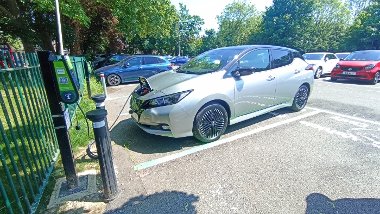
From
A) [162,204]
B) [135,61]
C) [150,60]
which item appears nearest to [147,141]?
[162,204]

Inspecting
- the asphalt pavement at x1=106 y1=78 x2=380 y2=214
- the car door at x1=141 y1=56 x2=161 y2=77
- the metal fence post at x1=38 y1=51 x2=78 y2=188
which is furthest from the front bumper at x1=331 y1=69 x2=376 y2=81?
the metal fence post at x1=38 y1=51 x2=78 y2=188

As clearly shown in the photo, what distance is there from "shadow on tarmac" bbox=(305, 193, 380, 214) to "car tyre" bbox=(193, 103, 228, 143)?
1.81 m

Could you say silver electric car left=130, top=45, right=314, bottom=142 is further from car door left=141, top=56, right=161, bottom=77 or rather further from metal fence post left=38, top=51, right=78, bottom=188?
car door left=141, top=56, right=161, bottom=77

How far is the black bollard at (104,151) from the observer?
257 centimetres

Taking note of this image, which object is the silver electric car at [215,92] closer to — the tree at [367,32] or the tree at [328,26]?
the tree at [367,32]

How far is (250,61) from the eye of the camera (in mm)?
4605

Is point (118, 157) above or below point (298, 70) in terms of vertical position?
below

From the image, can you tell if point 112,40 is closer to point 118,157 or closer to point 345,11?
point 118,157

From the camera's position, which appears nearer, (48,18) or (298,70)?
(298,70)

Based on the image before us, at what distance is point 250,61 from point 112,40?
23112 millimetres

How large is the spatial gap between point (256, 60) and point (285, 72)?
856 millimetres

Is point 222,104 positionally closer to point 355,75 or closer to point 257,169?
point 257,169

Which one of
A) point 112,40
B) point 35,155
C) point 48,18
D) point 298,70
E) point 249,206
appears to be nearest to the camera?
point 249,206

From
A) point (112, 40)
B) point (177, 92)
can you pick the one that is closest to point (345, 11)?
point (112, 40)
